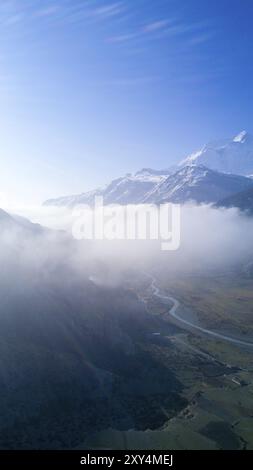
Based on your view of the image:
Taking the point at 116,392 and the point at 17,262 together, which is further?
the point at 17,262

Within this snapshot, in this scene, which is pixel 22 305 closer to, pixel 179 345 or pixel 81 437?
pixel 81 437

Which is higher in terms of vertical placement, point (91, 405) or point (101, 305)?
point (101, 305)

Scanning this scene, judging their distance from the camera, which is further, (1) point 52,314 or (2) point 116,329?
(2) point 116,329

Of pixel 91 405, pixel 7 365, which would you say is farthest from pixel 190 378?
pixel 7 365

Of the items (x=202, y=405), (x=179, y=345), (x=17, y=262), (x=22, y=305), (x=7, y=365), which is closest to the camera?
(x=7, y=365)
